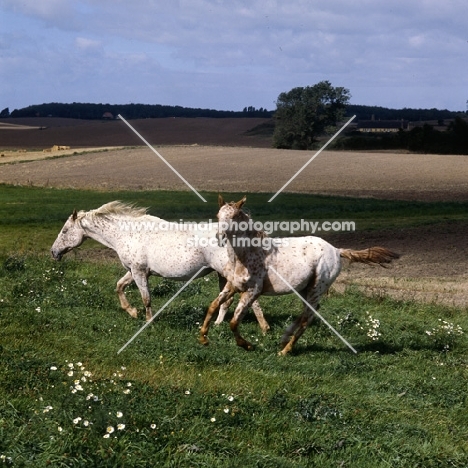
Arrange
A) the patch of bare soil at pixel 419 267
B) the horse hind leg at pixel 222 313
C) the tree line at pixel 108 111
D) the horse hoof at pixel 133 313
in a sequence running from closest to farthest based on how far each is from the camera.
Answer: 1. the horse hind leg at pixel 222 313
2. the horse hoof at pixel 133 313
3. the patch of bare soil at pixel 419 267
4. the tree line at pixel 108 111

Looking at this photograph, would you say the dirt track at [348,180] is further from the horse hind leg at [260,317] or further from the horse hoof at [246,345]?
the horse hoof at [246,345]

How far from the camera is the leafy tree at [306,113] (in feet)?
307

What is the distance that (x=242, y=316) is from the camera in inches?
406

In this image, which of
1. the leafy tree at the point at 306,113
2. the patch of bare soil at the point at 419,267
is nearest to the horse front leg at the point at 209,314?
the patch of bare soil at the point at 419,267

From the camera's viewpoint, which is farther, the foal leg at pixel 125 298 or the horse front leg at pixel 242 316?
the foal leg at pixel 125 298

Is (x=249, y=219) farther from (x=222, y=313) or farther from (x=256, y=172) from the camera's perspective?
(x=256, y=172)

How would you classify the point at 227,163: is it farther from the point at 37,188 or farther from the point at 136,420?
the point at 136,420

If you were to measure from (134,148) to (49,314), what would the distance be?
200 ft

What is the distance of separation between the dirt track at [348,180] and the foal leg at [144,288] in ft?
15.7

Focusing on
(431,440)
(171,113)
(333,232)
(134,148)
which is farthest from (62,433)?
(171,113)

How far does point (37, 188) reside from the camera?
41125 millimetres

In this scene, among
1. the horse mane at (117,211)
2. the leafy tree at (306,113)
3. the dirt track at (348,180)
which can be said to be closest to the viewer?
the horse mane at (117,211)

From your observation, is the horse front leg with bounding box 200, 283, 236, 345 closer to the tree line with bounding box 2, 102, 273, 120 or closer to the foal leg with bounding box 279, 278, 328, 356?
the foal leg with bounding box 279, 278, 328, 356

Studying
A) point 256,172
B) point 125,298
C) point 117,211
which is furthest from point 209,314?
point 256,172
